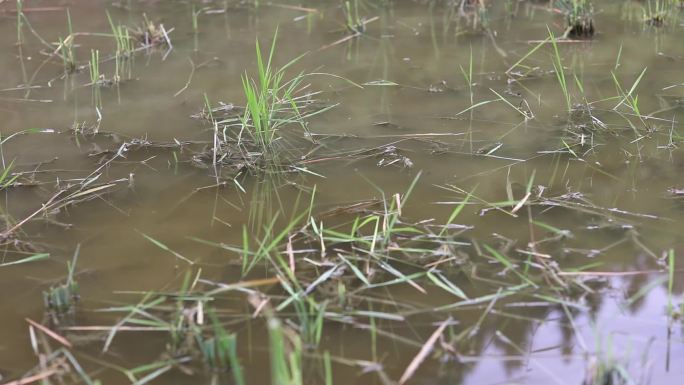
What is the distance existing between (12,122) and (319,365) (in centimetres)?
191

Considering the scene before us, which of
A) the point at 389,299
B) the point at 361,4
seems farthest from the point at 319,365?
the point at 361,4

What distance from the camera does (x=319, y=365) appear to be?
1.60m

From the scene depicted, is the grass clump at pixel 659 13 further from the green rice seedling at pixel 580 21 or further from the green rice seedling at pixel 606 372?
the green rice seedling at pixel 606 372

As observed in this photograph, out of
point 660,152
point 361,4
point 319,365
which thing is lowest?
point 319,365

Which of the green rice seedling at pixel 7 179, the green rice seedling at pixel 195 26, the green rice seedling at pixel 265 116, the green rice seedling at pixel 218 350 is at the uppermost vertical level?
the green rice seedling at pixel 195 26

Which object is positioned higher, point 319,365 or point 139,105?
point 139,105

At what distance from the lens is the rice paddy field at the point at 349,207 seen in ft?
5.37


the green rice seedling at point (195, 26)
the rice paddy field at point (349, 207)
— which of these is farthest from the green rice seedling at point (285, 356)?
the green rice seedling at point (195, 26)

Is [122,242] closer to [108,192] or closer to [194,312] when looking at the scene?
[108,192]

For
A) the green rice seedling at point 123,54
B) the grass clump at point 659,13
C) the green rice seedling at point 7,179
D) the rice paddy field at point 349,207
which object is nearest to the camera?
A: the rice paddy field at point 349,207

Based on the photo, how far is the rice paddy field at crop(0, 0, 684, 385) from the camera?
5.37 feet

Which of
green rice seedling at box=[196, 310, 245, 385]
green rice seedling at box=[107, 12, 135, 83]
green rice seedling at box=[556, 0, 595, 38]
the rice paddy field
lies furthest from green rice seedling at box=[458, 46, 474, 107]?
green rice seedling at box=[196, 310, 245, 385]

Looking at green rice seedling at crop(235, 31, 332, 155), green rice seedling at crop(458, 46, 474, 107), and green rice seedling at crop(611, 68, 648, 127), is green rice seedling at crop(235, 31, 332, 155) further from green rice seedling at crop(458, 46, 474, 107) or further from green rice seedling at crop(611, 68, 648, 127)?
green rice seedling at crop(611, 68, 648, 127)

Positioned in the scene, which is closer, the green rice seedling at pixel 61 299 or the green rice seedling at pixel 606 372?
the green rice seedling at pixel 606 372
